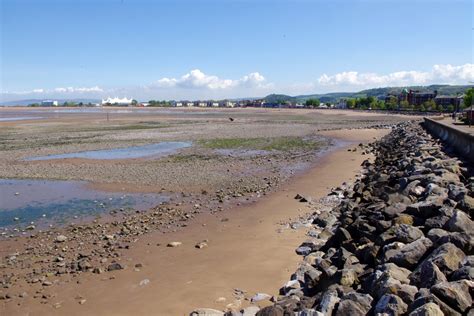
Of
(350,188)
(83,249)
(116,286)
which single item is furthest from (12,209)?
(350,188)

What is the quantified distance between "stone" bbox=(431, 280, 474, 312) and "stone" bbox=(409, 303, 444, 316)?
0.30 m

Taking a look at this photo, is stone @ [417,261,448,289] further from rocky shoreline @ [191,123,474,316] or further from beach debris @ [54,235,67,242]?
beach debris @ [54,235,67,242]

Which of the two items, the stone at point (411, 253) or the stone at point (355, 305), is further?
the stone at point (411, 253)

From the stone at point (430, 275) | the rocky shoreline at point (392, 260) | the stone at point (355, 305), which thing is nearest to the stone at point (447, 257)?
the rocky shoreline at point (392, 260)

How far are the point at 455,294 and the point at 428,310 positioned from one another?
53cm

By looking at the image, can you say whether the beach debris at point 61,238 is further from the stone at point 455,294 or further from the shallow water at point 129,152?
the shallow water at point 129,152

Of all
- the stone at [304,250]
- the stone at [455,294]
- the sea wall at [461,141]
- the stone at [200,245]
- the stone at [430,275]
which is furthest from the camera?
the sea wall at [461,141]

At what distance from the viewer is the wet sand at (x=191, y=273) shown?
6953 mm

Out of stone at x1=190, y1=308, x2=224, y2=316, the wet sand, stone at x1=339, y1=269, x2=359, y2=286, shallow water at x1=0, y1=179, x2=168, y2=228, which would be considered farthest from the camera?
shallow water at x1=0, y1=179, x2=168, y2=228

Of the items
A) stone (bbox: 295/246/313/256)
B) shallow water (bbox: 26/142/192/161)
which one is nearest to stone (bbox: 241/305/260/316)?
stone (bbox: 295/246/313/256)

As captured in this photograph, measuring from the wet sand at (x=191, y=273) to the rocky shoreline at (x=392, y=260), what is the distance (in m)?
0.64

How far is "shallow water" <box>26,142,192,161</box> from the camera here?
2555 cm

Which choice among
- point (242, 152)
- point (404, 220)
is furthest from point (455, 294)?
point (242, 152)

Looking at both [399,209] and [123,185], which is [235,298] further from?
[123,185]
